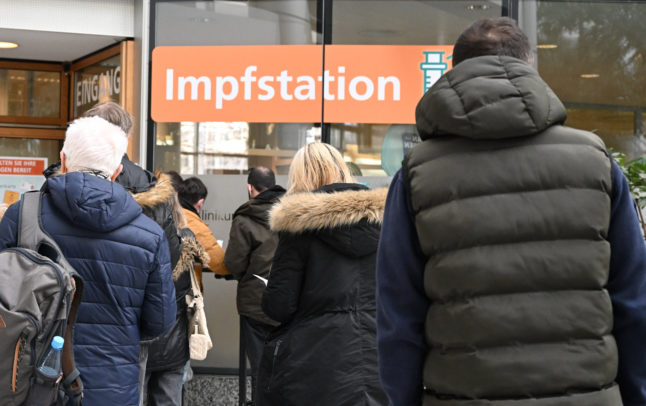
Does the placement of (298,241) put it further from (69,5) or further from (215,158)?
(69,5)

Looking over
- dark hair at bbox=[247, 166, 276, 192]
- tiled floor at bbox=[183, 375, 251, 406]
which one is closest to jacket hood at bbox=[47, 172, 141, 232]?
dark hair at bbox=[247, 166, 276, 192]

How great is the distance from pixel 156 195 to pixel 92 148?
0.77 metres

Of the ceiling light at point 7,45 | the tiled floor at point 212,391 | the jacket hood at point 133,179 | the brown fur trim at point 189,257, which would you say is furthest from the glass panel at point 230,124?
the jacket hood at point 133,179

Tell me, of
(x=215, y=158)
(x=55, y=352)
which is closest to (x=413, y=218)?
(x=55, y=352)

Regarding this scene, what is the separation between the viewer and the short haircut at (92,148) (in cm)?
357

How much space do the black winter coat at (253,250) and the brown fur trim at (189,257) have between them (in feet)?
1.75

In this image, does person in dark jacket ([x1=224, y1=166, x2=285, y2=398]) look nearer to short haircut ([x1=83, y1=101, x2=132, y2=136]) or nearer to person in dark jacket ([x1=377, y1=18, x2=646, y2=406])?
short haircut ([x1=83, y1=101, x2=132, y2=136])

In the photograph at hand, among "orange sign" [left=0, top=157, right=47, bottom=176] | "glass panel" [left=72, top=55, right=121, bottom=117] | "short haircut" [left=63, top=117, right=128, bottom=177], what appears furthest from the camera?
"orange sign" [left=0, top=157, right=47, bottom=176]

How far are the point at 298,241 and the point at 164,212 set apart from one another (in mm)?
1052

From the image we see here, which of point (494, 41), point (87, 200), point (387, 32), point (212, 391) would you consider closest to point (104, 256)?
point (87, 200)

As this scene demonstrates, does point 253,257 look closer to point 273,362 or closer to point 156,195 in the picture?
point 156,195

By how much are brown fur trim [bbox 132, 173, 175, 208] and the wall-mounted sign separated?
4790 mm

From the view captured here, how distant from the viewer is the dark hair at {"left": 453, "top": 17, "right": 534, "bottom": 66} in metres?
2.35

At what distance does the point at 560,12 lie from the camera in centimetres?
779
